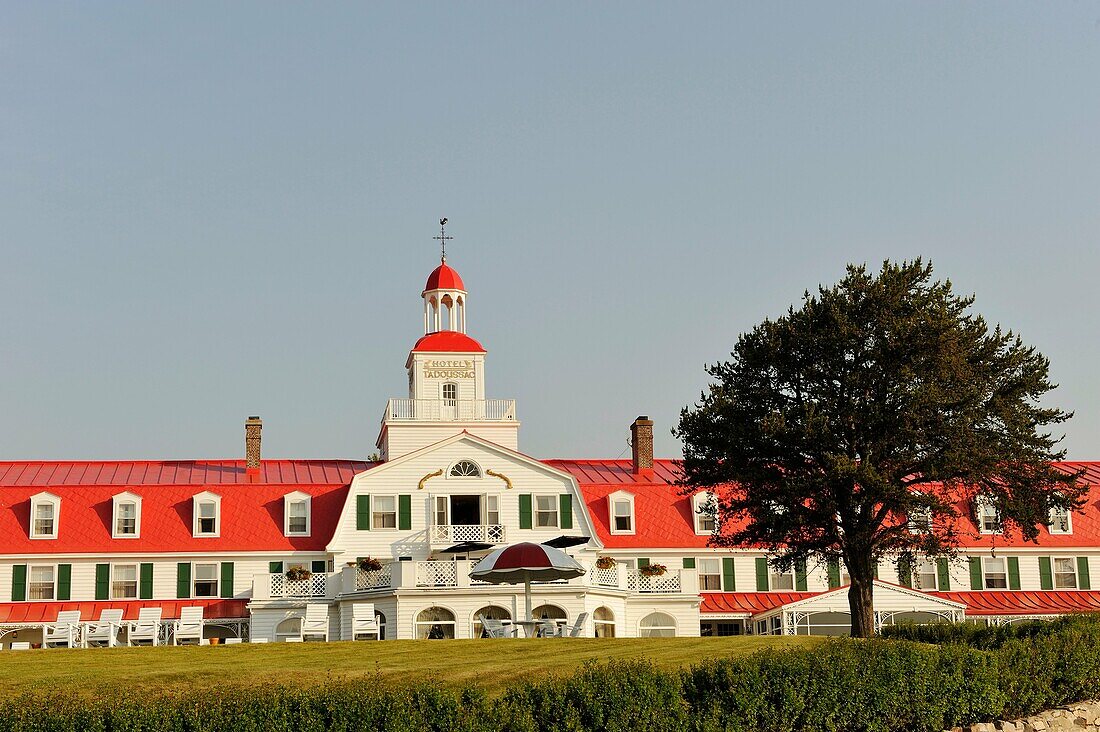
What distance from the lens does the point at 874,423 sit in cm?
3956

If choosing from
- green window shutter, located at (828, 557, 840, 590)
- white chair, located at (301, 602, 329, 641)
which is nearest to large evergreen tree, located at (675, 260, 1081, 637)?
green window shutter, located at (828, 557, 840, 590)

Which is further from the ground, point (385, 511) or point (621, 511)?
point (385, 511)

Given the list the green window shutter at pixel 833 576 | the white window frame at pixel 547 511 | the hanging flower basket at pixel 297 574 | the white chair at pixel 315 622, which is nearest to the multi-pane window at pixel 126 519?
the hanging flower basket at pixel 297 574

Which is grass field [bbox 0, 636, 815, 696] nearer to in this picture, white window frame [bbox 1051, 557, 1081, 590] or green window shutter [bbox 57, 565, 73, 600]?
green window shutter [bbox 57, 565, 73, 600]

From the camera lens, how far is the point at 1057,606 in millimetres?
54344

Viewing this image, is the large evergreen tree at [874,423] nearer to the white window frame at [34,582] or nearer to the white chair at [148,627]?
the white chair at [148,627]

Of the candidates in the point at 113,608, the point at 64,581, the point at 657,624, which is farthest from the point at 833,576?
the point at 64,581

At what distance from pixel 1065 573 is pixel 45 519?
4016cm

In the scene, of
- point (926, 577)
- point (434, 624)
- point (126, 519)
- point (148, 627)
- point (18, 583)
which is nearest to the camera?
point (148, 627)

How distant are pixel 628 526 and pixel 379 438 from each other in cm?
1285

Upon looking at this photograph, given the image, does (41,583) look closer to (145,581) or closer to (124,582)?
(124,582)

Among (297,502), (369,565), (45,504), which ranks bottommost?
(369,565)

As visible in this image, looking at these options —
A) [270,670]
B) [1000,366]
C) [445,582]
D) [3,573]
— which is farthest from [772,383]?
[3,573]

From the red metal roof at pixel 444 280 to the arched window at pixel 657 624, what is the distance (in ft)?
58.6
